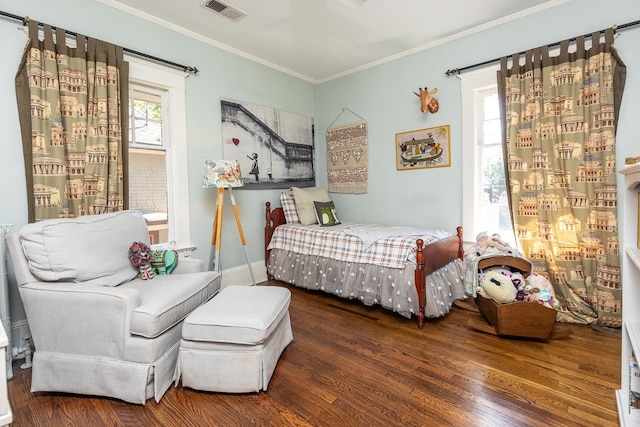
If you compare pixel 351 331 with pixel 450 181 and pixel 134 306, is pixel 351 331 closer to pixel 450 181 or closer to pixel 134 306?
pixel 134 306

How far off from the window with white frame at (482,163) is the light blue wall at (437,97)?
8 centimetres

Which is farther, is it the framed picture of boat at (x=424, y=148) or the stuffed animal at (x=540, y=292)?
the framed picture of boat at (x=424, y=148)

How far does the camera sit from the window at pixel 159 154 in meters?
2.77

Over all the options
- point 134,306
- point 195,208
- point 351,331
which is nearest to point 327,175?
point 195,208

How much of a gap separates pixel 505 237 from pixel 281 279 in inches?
91.8

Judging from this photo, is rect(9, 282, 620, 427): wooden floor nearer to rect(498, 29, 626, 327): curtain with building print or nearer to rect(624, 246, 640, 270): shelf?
rect(498, 29, 626, 327): curtain with building print

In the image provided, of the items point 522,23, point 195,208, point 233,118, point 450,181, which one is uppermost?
point 522,23

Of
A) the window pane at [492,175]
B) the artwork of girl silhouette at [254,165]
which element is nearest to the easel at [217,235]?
the artwork of girl silhouette at [254,165]

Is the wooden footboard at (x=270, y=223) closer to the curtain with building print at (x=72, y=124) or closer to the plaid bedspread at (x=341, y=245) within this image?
the plaid bedspread at (x=341, y=245)

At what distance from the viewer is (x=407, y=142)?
3.56 meters

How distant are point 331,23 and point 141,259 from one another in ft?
8.32

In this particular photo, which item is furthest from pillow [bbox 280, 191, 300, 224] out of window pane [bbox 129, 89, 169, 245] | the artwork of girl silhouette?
window pane [bbox 129, 89, 169, 245]

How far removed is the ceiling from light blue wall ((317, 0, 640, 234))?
0.45ft

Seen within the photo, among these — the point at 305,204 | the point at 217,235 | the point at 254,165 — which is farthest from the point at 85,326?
the point at 305,204
